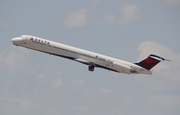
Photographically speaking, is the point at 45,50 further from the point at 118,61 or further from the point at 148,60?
the point at 148,60

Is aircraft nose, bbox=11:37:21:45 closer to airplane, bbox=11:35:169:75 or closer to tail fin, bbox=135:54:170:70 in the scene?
airplane, bbox=11:35:169:75

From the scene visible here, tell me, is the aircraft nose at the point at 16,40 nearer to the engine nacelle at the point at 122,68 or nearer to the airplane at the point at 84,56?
the airplane at the point at 84,56

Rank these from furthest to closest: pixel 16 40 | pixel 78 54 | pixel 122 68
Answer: pixel 16 40, pixel 122 68, pixel 78 54

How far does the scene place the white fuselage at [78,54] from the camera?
129 meters

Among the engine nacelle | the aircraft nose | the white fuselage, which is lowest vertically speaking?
the engine nacelle

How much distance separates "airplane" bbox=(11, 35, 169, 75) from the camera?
424ft

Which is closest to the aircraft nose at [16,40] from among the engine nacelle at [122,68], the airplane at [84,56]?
the airplane at [84,56]

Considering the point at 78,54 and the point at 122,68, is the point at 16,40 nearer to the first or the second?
the point at 78,54

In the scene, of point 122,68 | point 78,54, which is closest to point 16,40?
point 78,54

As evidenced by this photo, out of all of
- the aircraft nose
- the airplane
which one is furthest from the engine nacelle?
the aircraft nose

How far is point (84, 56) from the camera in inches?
5113

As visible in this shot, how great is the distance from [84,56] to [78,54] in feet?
6.20

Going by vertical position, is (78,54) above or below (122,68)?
above

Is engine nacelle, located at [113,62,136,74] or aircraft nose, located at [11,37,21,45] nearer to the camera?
engine nacelle, located at [113,62,136,74]
